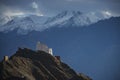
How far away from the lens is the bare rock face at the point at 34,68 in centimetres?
11551

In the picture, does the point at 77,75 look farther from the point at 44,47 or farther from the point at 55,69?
the point at 44,47

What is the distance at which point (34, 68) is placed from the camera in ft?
401

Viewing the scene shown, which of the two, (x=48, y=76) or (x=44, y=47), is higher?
(x=44, y=47)

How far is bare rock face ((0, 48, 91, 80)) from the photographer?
116m

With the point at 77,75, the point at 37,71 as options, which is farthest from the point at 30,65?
the point at 77,75

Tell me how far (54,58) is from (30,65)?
28.2ft

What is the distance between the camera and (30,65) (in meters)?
123

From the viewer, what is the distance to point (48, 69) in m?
124

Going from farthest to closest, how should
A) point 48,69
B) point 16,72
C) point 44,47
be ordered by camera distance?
point 44,47
point 48,69
point 16,72

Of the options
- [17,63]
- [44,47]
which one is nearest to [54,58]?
[17,63]

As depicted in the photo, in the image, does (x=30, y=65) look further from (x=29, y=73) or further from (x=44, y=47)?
(x=44, y=47)

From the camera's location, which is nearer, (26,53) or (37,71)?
(37,71)

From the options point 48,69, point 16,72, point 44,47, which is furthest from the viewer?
point 44,47

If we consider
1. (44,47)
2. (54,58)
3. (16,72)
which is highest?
(44,47)
